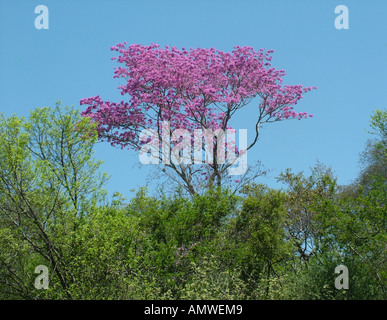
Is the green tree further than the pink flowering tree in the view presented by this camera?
No

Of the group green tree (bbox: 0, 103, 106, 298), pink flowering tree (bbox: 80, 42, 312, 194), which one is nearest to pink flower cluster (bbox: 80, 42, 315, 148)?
pink flowering tree (bbox: 80, 42, 312, 194)

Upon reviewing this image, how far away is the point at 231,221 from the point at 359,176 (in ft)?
49.7

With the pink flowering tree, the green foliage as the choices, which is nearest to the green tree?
the green foliage

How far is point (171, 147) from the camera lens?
2102 cm

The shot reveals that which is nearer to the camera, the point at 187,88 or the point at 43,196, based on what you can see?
the point at 43,196

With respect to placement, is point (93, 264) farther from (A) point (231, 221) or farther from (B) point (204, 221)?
(A) point (231, 221)

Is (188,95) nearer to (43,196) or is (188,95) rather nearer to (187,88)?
(187,88)

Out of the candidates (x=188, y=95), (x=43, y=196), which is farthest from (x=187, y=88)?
(x=43, y=196)

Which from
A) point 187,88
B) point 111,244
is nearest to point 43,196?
point 111,244

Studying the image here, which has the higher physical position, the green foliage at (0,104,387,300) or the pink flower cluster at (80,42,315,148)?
the pink flower cluster at (80,42,315,148)

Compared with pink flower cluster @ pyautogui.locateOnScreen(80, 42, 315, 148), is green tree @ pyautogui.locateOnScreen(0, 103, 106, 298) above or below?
below

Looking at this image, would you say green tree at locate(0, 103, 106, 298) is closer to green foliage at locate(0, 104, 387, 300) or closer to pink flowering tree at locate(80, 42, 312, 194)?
green foliage at locate(0, 104, 387, 300)

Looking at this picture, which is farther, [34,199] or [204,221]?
[204,221]
